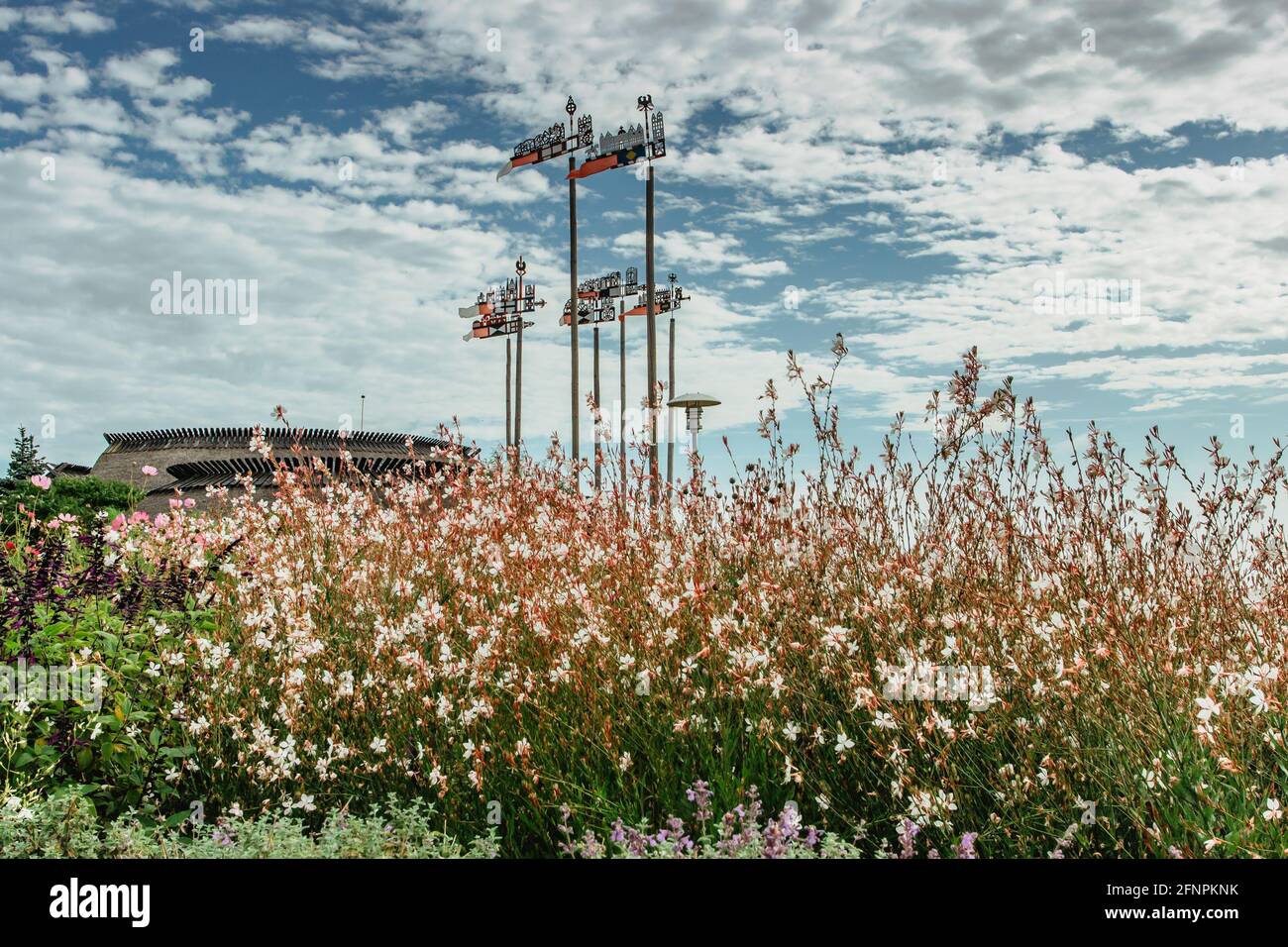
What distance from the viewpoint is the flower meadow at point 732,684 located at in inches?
127

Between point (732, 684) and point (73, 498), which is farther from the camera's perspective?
point (73, 498)

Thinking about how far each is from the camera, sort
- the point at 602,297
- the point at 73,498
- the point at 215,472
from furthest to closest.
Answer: the point at 602,297 < the point at 215,472 < the point at 73,498

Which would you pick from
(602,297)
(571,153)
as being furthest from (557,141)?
(602,297)

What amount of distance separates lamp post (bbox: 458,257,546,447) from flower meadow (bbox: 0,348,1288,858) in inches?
897

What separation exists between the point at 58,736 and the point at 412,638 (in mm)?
1727

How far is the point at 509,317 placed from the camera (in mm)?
29516

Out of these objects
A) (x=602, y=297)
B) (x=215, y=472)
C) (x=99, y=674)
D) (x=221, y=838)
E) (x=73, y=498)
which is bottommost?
(x=221, y=838)

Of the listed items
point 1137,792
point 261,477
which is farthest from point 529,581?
point 261,477

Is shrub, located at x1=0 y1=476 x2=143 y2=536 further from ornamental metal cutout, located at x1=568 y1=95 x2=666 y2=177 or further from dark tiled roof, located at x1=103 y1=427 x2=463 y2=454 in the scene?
ornamental metal cutout, located at x1=568 y1=95 x2=666 y2=177

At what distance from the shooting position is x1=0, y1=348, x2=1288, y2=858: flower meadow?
3232 millimetres

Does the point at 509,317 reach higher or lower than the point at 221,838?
higher

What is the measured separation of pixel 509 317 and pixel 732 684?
26722 millimetres

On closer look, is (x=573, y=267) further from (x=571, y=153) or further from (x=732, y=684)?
(x=732, y=684)

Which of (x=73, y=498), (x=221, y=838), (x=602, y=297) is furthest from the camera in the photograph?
(x=602, y=297)
